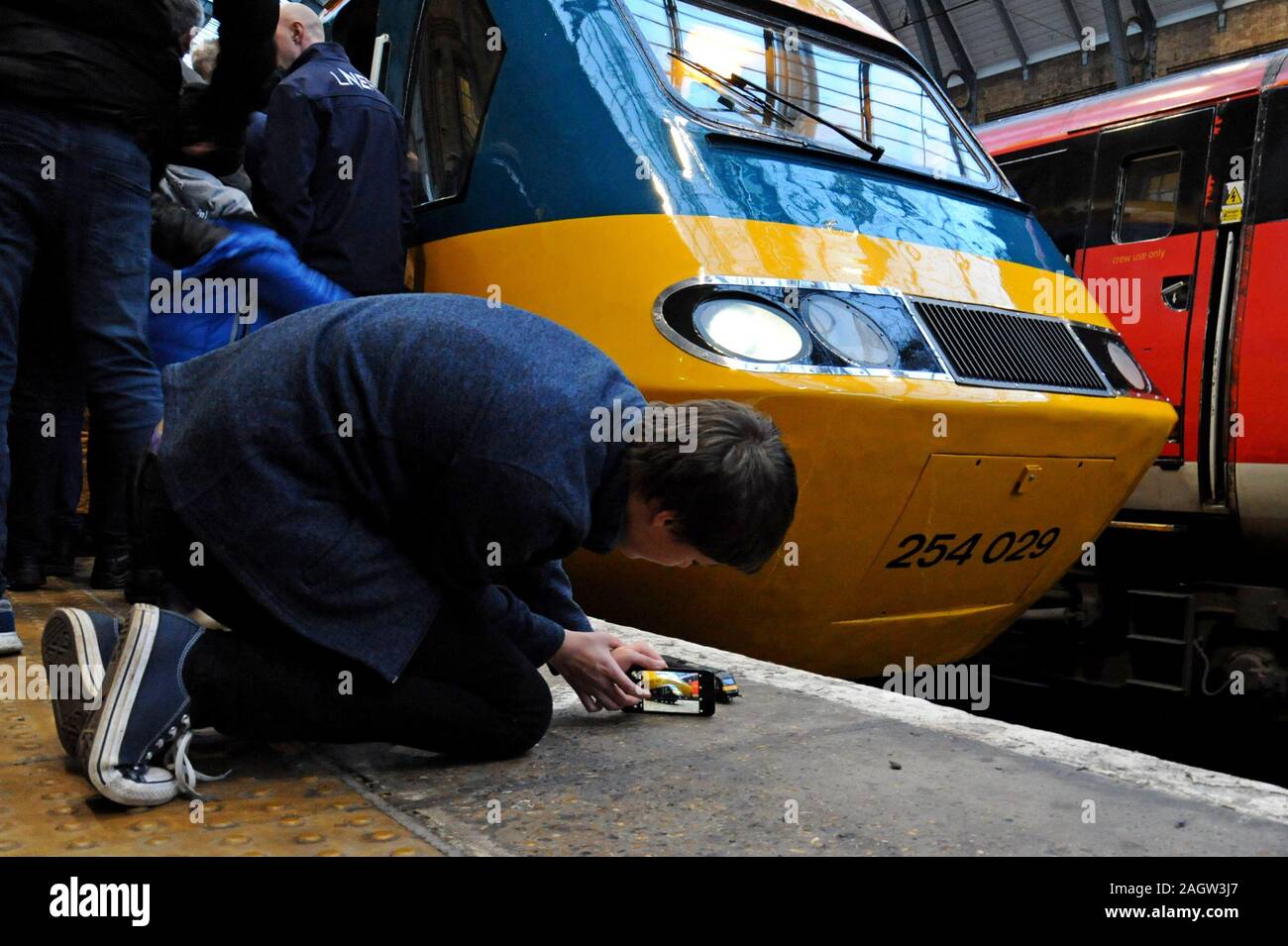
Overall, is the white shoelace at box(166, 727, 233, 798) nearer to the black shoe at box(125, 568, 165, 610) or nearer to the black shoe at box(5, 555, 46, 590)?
the black shoe at box(125, 568, 165, 610)

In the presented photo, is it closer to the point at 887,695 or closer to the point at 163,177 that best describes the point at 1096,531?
the point at 887,695

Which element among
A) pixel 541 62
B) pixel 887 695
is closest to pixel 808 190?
pixel 541 62

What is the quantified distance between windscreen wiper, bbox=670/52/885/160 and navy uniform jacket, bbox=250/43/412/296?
3.11 ft

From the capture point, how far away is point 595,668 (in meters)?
2.15

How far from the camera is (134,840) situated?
162 centimetres

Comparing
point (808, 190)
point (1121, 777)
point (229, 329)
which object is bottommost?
point (1121, 777)

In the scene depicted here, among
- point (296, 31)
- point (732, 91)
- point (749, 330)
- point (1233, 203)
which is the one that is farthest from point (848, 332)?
point (1233, 203)

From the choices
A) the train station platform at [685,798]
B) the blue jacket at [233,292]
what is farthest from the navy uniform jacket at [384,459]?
the blue jacket at [233,292]

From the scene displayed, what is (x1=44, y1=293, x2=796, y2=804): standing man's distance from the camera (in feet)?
5.71

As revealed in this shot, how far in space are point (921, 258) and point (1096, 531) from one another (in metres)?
1.13
